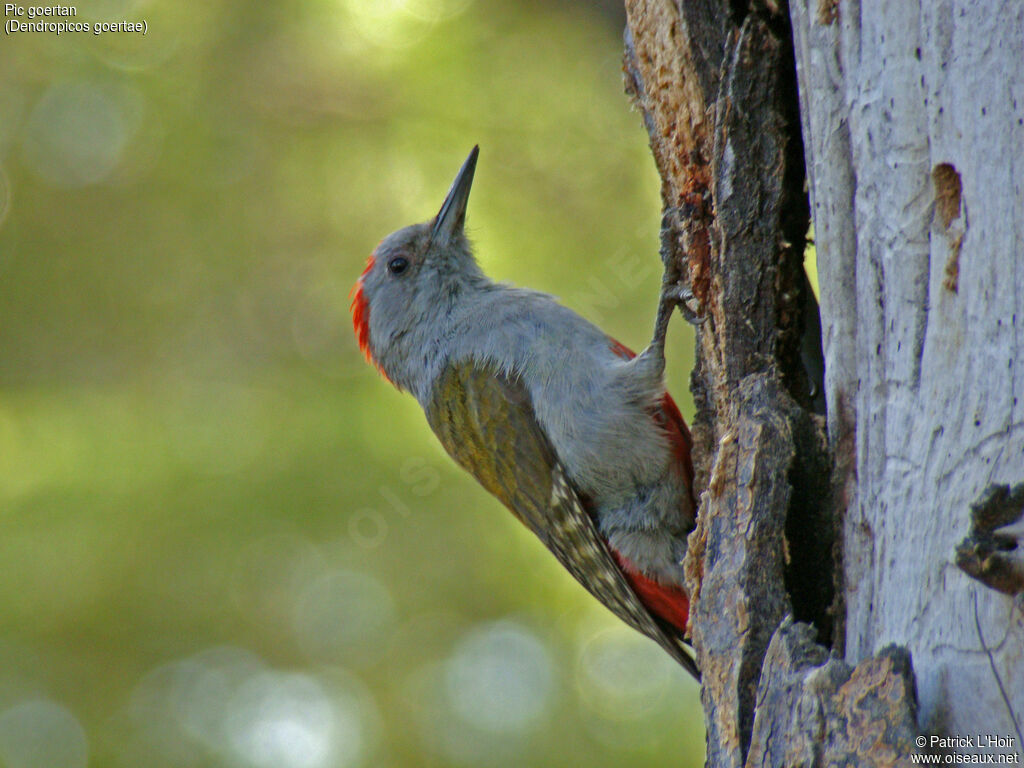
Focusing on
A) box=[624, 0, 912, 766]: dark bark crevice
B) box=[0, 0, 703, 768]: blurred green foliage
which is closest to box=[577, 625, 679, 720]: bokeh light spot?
box=[0, 0, 703, 768]: blurred green foliage

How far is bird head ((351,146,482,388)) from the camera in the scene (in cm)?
416

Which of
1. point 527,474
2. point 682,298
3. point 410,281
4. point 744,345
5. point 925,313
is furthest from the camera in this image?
point 410,281

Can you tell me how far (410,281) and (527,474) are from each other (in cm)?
105

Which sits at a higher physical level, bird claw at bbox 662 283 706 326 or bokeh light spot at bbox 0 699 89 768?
bird claw at bbox 662 283 706 326

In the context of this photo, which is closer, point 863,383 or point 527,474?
point 863,383

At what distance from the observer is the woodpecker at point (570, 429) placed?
344cm

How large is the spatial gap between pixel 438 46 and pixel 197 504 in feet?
7.90

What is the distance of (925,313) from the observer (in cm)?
186

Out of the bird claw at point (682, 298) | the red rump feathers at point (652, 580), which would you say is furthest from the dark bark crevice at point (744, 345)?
the red rump feathers at point (652, 580)

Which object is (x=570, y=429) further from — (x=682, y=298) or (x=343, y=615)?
(x=343, y=615)

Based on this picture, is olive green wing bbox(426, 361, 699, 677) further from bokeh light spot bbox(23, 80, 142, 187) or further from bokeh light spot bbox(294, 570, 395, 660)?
bokeh light spot bbox(23, 80, 142, 187)

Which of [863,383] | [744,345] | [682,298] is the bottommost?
[863,383]

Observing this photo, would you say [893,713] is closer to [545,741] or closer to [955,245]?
[955,245]

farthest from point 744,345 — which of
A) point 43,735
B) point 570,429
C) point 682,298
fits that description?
point 43,735
